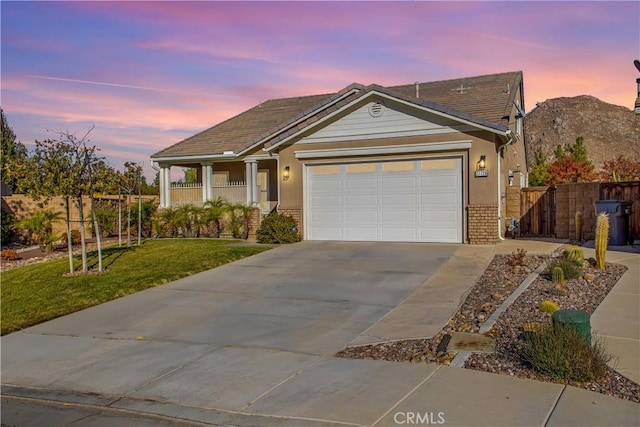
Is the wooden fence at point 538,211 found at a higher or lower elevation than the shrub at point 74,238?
higher

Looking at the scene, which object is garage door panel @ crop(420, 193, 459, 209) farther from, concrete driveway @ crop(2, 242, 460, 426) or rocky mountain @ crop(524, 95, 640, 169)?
rocky mountain @ crop(524, 95, 640, 169)

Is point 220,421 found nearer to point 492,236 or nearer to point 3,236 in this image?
point 492,236

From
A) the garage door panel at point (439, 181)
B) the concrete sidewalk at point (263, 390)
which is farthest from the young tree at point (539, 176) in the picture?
the concrete sidewalk at point (263, 390)

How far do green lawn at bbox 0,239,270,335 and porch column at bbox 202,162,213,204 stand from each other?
16.9 ft

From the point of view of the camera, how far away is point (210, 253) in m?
15.8

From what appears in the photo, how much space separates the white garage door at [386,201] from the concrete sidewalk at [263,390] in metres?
8.76

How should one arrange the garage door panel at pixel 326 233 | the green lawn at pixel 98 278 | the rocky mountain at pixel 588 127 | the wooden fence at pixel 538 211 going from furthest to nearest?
the rocky mountain at pixel 588 127
the wooden fence at pixel 538 211
the garage door panel at pixel 326 233
the green lawn at pixel 98 278

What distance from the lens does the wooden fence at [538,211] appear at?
60.6 feet

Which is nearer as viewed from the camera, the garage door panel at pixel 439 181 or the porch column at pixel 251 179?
the garage door panel at pixel 439 181

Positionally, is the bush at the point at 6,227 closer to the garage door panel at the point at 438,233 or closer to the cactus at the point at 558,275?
the garage door panel at the point at 438,233

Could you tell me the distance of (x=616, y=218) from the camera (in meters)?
15.4

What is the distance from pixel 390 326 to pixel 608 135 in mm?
79411

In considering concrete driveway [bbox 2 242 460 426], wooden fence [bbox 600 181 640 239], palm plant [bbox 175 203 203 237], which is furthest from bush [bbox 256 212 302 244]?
wooden fence [bbox 600 181 640 239]

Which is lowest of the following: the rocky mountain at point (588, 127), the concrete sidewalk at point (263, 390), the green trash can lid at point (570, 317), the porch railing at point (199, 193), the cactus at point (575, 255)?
the concrete sidewalk at point (263, 390)
